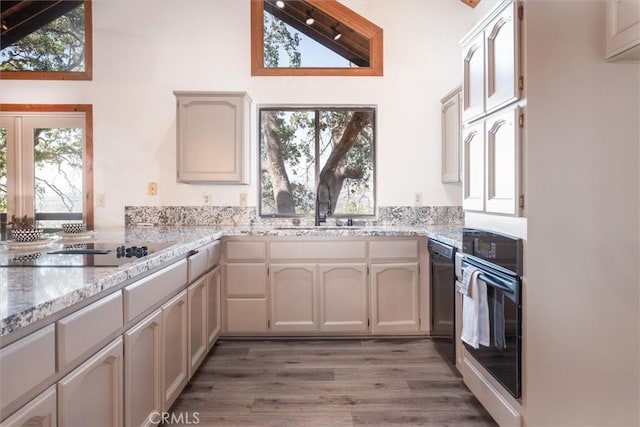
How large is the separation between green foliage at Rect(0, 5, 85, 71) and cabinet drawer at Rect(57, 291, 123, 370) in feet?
10.3

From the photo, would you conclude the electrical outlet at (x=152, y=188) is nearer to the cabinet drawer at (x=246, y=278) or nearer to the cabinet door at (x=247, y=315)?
the cabinet drawer at (x=246, y=278)

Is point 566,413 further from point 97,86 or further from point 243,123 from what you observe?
point 97,86

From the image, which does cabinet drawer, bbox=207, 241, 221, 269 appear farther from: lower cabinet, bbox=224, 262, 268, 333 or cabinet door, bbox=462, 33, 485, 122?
cabinet door, bbox=462, 33, 485, 122

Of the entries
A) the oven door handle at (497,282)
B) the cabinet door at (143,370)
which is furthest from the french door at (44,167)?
the oven door handle at (497,282)

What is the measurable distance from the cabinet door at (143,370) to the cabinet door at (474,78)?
1.95m

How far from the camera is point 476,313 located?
182cm

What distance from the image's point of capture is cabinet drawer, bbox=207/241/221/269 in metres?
2.55

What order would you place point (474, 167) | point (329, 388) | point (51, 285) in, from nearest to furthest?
point (51, 285), point (474, 167), point (329, 388)

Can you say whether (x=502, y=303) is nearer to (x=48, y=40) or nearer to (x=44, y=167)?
(x=44, y=167)

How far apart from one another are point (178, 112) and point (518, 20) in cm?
256

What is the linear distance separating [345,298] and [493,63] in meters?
1.96

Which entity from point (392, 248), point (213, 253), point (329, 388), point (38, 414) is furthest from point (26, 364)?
point (392, 248)

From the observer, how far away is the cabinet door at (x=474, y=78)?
74.7 inches

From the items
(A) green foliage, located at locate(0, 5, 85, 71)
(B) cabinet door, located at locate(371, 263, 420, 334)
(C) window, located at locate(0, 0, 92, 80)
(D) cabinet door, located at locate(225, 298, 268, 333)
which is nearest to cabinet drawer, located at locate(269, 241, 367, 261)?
(B) cabinet door, located at locate(371, 263, 420, 334)
